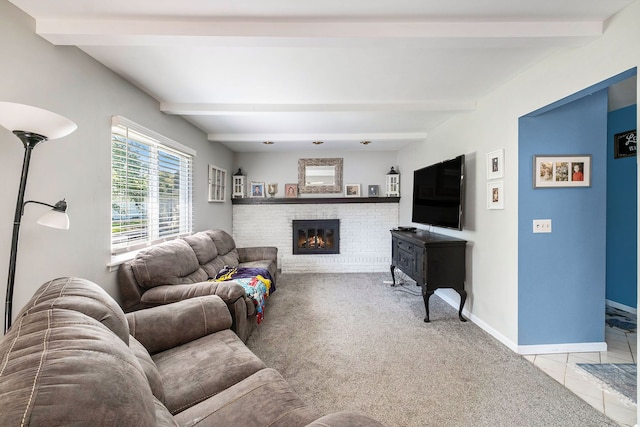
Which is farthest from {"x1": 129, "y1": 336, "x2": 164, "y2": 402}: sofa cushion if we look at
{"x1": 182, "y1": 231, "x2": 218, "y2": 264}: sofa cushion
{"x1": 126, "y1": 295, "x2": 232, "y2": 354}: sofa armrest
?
{"x1": 182, "y1": 231, "x2": 218, "y2": 264}: sofa cushion

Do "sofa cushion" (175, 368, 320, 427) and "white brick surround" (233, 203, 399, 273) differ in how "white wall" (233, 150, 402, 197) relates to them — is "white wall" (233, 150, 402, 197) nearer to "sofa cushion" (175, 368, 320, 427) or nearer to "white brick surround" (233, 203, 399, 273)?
"white brick surround" (233, 203, 399, 273)

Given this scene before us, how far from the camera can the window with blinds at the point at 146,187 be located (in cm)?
231

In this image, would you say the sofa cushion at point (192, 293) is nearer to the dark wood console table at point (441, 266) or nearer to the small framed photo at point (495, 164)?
the dark wood console table at point (441, 266)

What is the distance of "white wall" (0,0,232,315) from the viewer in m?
1.47

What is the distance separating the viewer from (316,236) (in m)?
5.46

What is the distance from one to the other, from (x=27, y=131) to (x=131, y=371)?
1.28 m

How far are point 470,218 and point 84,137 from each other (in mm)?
3702

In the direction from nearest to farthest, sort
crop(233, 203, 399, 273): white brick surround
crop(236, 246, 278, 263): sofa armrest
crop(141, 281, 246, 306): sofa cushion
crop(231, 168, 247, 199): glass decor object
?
1. crop(141, 281, 246, 306): sofa cushion
2. crop(236, 246, 278, 263): sofa armrest
3. crop(231, 168, 247, 199): glass decor object
4. crop(233, 203, 399, 273): white brick surround

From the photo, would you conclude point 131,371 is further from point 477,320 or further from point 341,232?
point 341,232

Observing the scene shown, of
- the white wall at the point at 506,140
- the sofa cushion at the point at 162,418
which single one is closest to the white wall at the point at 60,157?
the sofa cushion at the point at 162,418

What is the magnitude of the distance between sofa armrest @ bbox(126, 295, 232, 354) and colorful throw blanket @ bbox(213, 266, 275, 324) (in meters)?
0.70

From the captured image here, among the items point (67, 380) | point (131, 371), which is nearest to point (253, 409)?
point (131, 371)

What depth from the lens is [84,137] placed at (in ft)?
6.37

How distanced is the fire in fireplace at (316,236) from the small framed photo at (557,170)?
3.45 m
